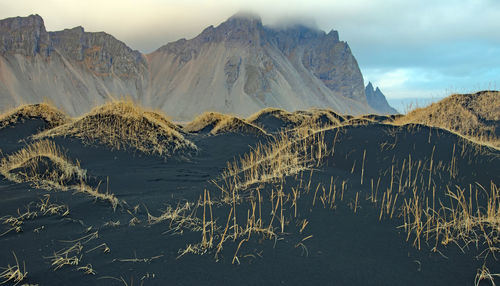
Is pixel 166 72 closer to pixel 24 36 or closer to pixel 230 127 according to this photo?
pixel 24 36

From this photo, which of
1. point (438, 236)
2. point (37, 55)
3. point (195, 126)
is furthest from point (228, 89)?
point (438, 236)

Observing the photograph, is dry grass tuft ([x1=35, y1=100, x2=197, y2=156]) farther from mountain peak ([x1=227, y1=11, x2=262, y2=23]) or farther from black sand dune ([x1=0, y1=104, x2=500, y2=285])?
mountain peak ([x1=227, y1=11, x2=262, y2=23])

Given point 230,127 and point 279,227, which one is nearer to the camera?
point 279,227

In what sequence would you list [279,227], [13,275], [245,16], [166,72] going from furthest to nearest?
1. [245,16]
2. [166,72]
3. [279,227]
4. [13,275]

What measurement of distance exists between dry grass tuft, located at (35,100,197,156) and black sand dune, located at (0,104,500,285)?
2890mm

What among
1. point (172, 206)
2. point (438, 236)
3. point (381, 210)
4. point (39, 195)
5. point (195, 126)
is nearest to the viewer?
point (438, 236)

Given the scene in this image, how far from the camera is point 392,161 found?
21.4 feet

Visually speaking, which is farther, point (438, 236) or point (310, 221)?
point (310, 221)

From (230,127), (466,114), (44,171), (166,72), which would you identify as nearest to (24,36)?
(166,72)

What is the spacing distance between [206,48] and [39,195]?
115121 millimetres

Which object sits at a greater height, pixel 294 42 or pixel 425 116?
pixel 294 42

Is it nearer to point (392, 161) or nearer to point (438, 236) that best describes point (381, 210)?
point (438, 236)

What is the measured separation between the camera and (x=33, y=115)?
14.3 m

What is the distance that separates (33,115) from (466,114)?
68.1ft
